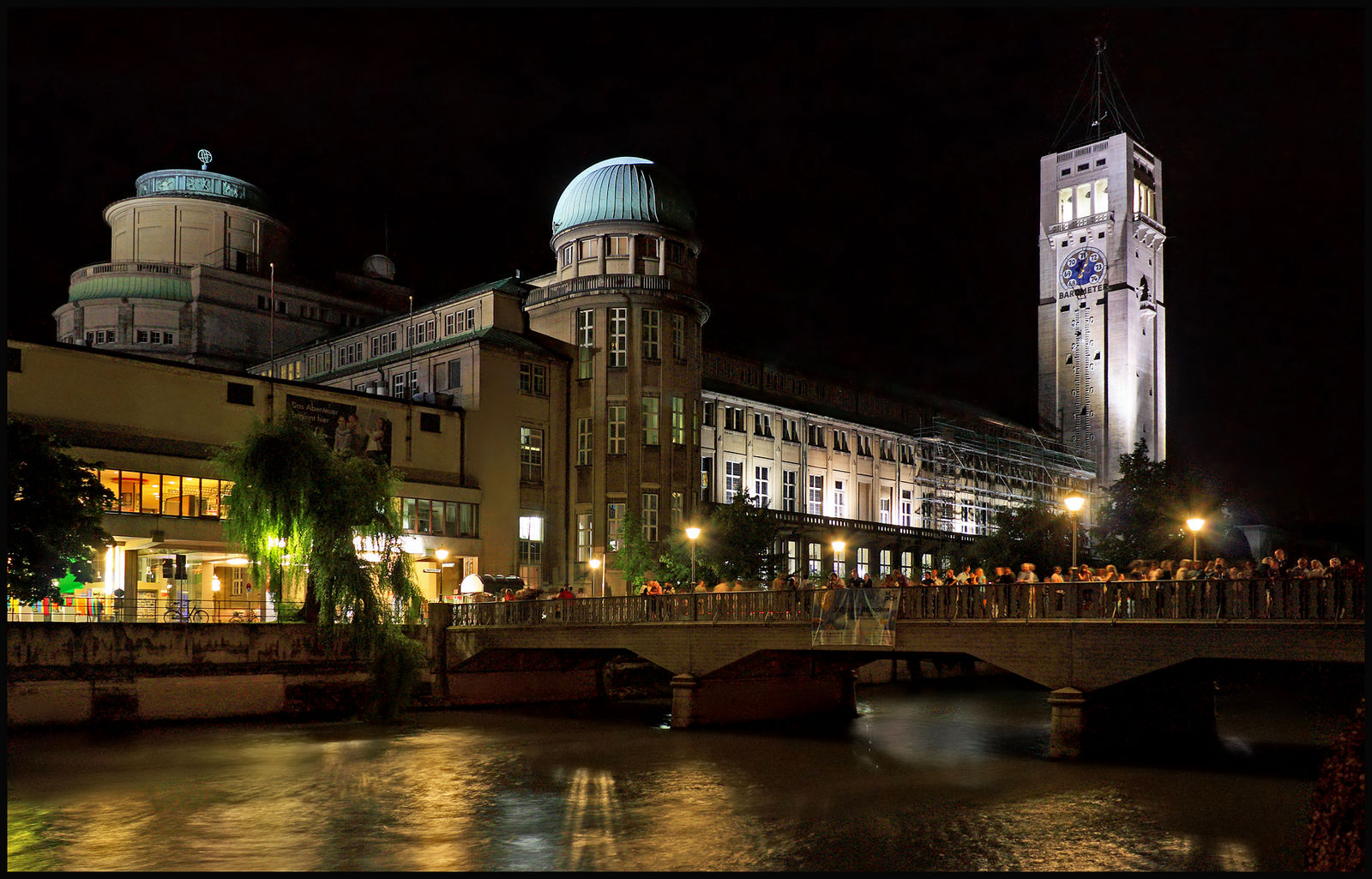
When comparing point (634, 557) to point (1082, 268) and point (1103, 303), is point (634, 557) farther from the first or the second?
point (1082, 268)

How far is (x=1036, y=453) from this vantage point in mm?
120500

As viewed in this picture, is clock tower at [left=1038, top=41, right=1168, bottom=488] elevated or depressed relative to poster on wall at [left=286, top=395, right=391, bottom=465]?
elevated

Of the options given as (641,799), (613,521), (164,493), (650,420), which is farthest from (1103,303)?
(641,799)

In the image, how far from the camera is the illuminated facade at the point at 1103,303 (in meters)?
131

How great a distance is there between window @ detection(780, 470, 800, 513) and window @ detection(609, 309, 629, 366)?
21.9 m

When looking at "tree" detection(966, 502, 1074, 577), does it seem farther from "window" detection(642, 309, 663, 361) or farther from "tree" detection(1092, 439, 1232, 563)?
"window" detection(642, 309, 663, 361)

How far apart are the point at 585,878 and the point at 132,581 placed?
41.2m

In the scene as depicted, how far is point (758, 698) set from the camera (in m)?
48.5

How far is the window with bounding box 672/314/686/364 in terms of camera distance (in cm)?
7419

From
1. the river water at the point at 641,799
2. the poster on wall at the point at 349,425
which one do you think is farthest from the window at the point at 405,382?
the river water at the point at 641,799

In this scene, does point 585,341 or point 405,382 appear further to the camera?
point 405,382

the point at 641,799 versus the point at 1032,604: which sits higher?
the point at 1032,604

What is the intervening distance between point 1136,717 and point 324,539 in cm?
2965

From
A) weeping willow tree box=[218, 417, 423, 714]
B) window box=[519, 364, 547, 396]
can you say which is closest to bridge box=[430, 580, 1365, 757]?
weeping willow tree box=[218, 417, 423, 714]
